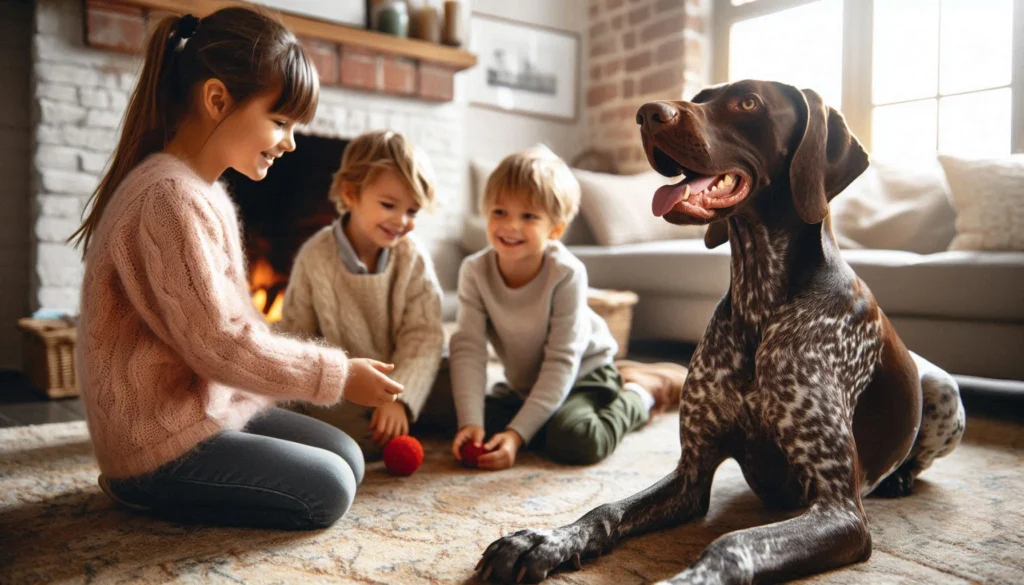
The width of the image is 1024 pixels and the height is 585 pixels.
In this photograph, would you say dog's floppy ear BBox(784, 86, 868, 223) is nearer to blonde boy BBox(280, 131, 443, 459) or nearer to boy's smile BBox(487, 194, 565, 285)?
boy's smile BBox(487, 194, 565, 285)

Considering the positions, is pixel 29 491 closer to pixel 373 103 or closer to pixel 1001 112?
pixel 373 103

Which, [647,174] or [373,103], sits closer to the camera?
[373,103]

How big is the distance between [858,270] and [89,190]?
3125mm

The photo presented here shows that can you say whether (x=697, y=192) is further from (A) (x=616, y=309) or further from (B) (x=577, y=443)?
(A) (x=616, y=309)

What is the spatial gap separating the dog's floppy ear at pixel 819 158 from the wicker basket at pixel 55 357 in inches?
96.3

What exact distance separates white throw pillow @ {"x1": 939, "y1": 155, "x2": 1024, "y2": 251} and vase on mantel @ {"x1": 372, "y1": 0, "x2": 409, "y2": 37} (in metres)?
2.62

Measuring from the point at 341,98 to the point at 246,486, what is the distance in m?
2.82

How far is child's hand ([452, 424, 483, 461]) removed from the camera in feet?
6.26

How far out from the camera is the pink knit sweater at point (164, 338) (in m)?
1.33

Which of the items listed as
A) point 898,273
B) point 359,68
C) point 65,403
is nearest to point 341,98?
point 359,68

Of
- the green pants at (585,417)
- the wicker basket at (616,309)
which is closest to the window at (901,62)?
the wicker basket at (616,309)

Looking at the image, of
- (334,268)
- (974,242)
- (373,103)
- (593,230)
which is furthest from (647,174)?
(334,268)

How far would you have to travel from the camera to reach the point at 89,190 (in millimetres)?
3184

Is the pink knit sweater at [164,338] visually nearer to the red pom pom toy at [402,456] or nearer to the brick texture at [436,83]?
the red pom pom toy at [402,456]
